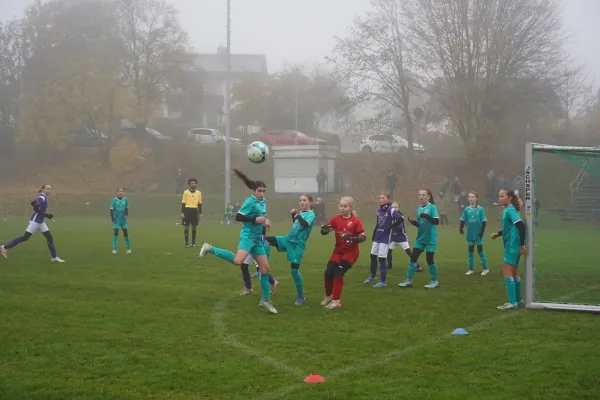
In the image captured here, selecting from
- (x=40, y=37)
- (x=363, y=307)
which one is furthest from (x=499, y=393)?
(x=40, y=37)

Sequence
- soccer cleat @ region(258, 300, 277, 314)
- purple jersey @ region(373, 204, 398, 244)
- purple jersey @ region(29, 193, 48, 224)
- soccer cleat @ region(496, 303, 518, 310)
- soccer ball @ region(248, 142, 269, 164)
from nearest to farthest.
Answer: soccer cleat @ region(258, 300, 277, 314), soccer cleat @ region(496, 303, 518, 310), soccer ball @ region(248, 142, 269, 164), purple jersey @ region(373, 204, 398, 244), purple jersey @ region(29, 193, 48, 224)

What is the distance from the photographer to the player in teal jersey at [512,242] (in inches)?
414

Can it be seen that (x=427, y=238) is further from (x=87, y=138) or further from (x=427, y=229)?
(x=87, y=138)

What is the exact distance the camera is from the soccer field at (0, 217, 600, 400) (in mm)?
6512

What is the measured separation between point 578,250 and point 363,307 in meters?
9.50

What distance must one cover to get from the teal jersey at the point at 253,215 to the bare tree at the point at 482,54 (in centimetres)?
3474

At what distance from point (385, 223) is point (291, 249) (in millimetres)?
3161

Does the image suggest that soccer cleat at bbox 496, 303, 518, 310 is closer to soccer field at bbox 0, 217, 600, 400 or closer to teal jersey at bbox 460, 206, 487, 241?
soccer field at bbox 0, 217, 600, 400

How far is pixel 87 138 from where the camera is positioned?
54125 mm

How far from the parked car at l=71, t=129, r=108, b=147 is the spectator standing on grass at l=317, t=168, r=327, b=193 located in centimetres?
1969

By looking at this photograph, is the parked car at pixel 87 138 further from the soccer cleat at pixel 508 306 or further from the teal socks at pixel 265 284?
the soccer cleat at pixel 508 306

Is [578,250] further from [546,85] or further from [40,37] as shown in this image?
[40,37]

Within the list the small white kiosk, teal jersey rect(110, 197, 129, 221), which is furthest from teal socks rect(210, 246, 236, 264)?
the small white kiosk

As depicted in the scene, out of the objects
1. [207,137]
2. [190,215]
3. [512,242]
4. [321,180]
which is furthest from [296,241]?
[207,137]
